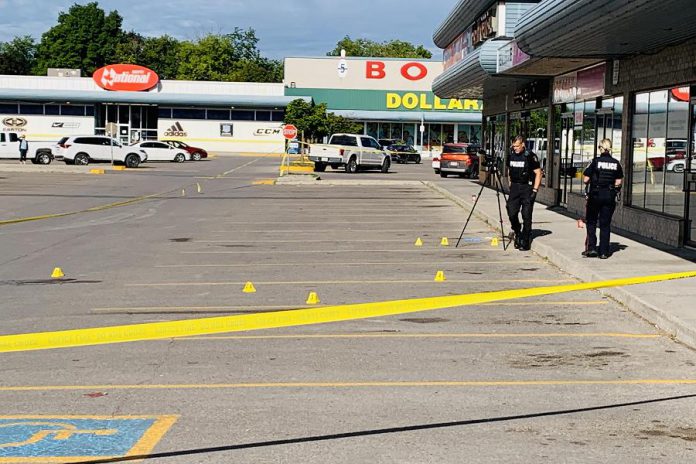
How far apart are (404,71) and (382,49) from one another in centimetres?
6446

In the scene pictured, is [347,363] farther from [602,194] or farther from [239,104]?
[239,104]

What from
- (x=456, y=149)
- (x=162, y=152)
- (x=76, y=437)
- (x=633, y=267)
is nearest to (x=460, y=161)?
(x=456, y=149)

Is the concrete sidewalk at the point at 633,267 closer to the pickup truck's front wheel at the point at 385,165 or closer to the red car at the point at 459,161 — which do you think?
the red car at the point at 459,161

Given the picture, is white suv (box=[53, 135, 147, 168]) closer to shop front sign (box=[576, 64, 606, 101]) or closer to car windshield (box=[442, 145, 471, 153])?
car windshield (box=[442, 145, 471, 153])

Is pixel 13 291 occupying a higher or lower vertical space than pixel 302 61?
lower

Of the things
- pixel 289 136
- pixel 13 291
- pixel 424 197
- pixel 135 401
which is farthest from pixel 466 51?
pixel 135 401

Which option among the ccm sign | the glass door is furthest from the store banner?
the glass door

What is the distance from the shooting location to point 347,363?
8430mm

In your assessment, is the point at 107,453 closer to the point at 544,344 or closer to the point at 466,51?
the point at 544,344

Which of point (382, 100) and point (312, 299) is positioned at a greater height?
point (382, 100)

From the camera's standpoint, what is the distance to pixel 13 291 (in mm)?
12555

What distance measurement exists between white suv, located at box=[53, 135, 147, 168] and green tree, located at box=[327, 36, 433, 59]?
9106 cm

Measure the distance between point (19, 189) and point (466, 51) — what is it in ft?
57.7

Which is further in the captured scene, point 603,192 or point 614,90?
point 614,90
